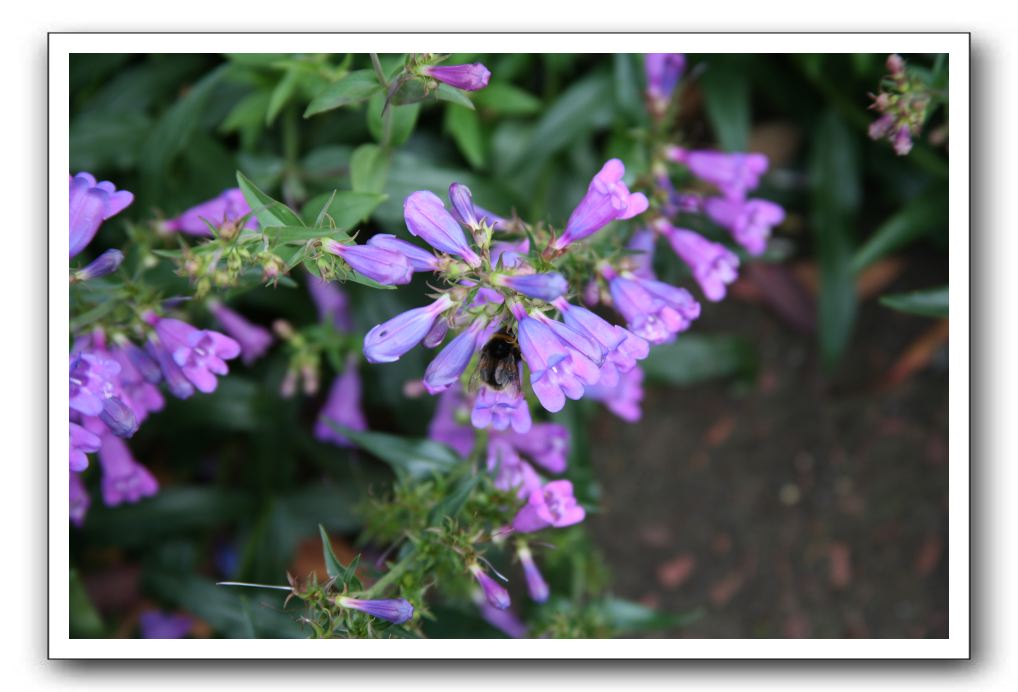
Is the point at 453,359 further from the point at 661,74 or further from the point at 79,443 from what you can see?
the point at 661,74

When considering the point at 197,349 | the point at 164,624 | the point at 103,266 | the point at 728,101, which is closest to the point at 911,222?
the point at 728,101

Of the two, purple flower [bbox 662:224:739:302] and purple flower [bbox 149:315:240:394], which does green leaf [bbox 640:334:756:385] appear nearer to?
purple flower [bbox 662:224:739:302]

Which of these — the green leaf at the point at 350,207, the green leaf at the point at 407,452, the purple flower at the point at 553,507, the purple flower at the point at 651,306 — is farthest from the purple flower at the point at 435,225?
the green leaf at the point at 407,452

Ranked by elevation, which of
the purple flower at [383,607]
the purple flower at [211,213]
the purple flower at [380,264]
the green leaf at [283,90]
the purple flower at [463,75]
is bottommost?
the purple flower at [383,607]

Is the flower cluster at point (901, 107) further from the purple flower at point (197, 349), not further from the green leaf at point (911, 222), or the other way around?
the purple flower at point (197, 349)
